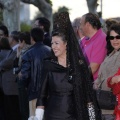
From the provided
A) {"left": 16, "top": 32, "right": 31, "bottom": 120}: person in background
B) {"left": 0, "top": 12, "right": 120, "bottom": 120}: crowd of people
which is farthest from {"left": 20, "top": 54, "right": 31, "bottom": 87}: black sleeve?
{"left": 0, "top": 12, "right": 120, "bottom": 120}: crowd of people

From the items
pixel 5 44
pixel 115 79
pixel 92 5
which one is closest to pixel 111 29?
pixel 115 79

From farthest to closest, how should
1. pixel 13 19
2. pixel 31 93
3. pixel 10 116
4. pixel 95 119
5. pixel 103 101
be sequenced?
1. pixel 13 19
2. pixel 10 116
3. pixel 31 93
4. pixel 103 101
5. pixel 95 119

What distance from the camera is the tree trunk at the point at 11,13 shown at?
1473cm

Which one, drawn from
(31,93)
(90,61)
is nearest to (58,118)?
(90,61)

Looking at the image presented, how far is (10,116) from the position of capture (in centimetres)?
1017

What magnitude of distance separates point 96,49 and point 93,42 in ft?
0.45

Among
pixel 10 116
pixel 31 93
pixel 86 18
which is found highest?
pixel 86 18

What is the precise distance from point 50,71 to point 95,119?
2.42ft

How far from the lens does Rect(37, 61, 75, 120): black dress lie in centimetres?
566

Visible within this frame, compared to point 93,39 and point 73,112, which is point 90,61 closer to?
point 93,39

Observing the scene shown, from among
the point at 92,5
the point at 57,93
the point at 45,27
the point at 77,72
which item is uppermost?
the point at 92,5

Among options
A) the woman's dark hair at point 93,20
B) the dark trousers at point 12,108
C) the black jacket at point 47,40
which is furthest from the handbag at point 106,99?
the dark trousers at point 12,108

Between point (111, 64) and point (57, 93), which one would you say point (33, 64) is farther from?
point (57, 93)

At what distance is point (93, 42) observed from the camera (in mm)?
7176
